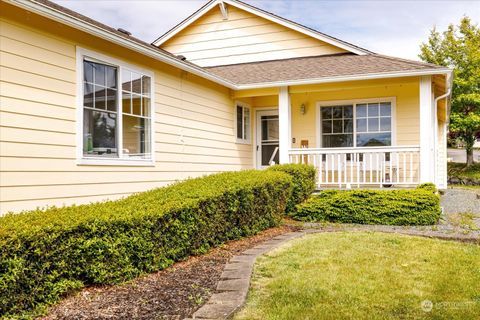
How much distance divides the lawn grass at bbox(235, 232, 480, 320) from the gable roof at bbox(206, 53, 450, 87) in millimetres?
4772

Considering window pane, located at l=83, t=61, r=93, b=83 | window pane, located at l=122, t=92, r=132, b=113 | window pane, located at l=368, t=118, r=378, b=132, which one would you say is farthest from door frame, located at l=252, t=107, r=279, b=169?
→ window pane, located at l=83, t=61, r=93, b=83

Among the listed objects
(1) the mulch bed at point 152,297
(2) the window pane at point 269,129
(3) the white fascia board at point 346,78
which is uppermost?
(3) the white fascia board at point 346,78

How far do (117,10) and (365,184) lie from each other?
12.5 m

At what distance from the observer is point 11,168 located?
5.61 meters

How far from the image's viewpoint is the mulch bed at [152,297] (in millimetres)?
3598

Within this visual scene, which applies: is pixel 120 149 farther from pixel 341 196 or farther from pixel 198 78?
pixel 341 196

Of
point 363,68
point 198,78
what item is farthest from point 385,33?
point 198,78

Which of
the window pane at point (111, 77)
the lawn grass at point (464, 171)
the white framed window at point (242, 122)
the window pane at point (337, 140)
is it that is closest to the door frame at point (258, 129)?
the white framed window at point (242, 122)

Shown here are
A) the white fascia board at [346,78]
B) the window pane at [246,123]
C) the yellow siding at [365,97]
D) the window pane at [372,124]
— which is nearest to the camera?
the white fascia board at [346,78]

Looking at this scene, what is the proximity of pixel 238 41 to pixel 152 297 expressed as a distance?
11368mm

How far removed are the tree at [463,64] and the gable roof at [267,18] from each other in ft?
42.9

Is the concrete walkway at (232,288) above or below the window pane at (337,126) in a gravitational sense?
below

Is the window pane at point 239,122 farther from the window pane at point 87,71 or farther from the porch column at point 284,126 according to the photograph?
the window pane at point 87,71

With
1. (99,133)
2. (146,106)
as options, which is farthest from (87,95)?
(146,106)
